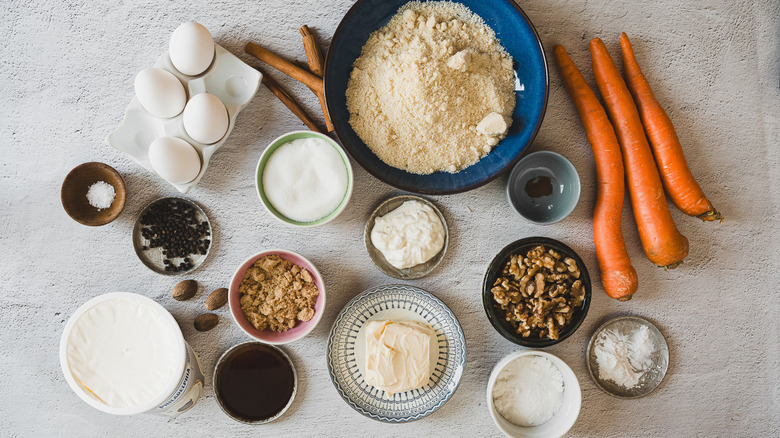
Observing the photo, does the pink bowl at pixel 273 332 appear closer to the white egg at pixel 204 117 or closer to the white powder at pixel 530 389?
the white egg at pixel 204 117

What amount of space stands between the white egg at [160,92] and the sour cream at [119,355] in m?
0.53

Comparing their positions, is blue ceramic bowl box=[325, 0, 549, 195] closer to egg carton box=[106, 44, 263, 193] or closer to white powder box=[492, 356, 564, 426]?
egg carton box=[106, 44, 263, 193]

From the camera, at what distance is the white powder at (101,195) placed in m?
1.39

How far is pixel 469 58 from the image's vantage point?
1.25 meters

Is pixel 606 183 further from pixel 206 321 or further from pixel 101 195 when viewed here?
pixel 101 195

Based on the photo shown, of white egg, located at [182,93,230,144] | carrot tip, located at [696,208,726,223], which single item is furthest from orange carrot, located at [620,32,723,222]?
white egg, located at [182,93,230,144]

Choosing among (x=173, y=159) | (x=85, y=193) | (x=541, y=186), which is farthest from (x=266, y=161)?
(x=541, y=186)

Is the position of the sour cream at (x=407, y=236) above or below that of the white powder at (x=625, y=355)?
above

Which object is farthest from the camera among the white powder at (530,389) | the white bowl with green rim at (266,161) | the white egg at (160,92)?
the white powder at (530,389)

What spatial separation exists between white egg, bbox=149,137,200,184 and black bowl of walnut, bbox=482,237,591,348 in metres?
0.90

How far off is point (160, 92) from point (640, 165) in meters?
1.38

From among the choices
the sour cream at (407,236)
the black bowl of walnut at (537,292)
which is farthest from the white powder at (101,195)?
the black bowl of walnut at (537,292)

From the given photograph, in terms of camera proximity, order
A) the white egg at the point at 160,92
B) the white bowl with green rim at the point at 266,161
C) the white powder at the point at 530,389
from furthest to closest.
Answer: the white powder at the point at 530,389 < the white bowl with green rim at the point at 266,161 < the white egg at the point at 160,92

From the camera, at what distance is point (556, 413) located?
1463 millimetres
